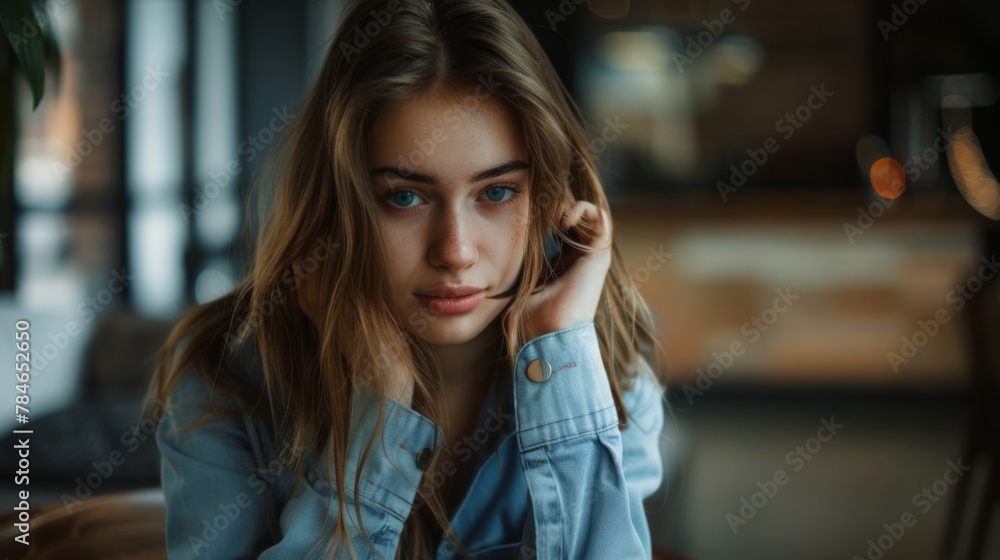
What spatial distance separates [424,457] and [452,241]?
20 cm

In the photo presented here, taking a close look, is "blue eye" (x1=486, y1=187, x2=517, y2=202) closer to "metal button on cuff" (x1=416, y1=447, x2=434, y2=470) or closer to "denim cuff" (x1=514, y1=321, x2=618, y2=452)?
"denim cuff" (x1=514, y1=321, x2=618, y2=452)

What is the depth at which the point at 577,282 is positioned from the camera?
30.3 inches

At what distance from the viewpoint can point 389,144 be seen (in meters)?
0.69

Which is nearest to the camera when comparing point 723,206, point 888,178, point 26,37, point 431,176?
point 431,176

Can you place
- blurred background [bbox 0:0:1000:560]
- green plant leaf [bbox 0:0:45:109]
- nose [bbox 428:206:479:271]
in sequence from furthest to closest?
blurred background [bbox 0:0:1000:560]
green plant leaf [bbox 0:0:45:109]
nose [bbox 428:206:479:271]

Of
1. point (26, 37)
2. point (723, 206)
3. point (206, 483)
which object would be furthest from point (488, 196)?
point (723, 206)

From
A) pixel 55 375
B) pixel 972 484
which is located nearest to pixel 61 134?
pixel 55 375

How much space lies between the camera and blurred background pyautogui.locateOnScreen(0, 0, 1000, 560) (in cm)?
276

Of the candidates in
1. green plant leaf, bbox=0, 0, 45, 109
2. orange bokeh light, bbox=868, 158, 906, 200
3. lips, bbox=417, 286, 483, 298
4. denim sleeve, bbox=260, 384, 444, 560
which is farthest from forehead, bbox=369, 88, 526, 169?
orange bokeh light, bbox=868, 158, 906, 200

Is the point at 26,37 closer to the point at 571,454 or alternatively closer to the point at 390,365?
the point at 390,365

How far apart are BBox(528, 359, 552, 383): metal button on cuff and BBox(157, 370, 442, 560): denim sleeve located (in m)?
0.10

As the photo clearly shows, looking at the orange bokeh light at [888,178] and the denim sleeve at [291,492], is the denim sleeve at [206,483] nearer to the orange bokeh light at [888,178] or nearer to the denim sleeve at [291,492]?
the denim sleeve at [291,492]

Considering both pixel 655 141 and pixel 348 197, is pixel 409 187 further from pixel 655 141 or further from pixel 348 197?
pixel 655 141

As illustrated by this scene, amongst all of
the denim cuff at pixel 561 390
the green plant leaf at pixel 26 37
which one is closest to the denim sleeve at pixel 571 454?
the denim cuff at pixel 561 390
